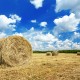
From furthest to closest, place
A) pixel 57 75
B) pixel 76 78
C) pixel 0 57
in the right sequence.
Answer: pixel 0 57 < pixel 57 75 < pixel 76 78

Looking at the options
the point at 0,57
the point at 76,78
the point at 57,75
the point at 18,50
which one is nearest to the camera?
the point at 76,78

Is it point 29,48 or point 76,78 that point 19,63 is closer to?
point 29,48

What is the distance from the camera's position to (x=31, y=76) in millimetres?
10688

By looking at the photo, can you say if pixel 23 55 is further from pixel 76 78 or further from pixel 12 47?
pixel 76 78

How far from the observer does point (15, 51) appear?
16125 mm

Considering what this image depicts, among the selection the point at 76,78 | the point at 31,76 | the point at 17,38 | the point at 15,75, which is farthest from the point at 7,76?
the point at 17,38

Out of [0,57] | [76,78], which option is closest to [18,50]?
[0,57]

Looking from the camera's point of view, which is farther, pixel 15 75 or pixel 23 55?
pixel 23 55

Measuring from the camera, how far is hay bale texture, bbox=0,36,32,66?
50.5 ft

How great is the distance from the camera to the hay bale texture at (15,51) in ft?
50.5

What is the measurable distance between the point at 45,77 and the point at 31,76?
741 millimetres

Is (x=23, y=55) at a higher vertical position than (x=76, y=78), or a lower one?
higher

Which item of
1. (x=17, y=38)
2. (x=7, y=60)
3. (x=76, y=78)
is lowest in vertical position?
(x=76, y=78)

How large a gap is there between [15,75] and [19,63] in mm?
5015
